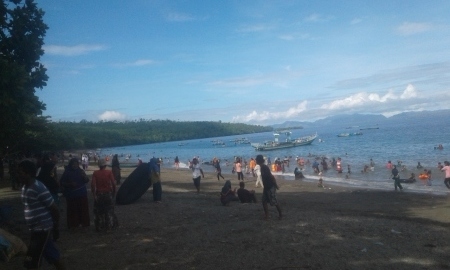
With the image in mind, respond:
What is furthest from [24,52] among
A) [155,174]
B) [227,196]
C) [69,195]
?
[227,196]

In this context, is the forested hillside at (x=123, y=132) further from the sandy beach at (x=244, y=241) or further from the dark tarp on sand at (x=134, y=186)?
the sandy beach at (x=244, y=241)

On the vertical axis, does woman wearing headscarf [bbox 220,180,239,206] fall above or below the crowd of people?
below

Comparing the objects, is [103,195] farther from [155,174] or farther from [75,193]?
[155,174]

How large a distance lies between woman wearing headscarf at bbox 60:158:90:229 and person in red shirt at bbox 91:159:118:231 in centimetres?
39

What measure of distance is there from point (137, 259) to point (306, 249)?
301cm

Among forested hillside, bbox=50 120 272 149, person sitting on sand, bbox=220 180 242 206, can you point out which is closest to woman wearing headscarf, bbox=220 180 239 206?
person sitting on sand, bbox=220 180 242 206

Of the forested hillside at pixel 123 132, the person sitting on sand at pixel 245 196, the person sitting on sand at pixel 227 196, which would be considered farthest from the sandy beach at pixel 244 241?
the forested hillside at pixel 123 132

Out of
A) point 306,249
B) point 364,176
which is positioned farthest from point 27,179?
point 364,176

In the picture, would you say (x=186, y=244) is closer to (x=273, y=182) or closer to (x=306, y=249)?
(x=306, y=249)

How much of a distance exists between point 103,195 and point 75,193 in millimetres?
771

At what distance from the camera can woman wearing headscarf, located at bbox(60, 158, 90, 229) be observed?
8859mm

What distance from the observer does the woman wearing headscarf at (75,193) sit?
349 inches

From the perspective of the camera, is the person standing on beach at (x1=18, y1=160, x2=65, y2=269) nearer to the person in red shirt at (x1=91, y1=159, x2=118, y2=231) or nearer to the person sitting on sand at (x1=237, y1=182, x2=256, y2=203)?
the person in red shirt at (x1=91, y1=159, x2=118, y2=231)

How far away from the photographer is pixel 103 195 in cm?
867
